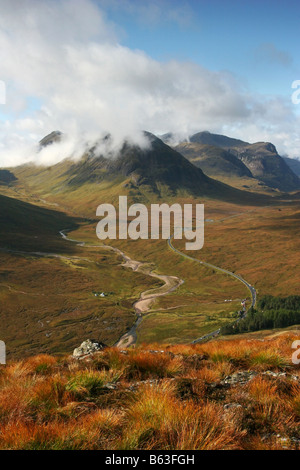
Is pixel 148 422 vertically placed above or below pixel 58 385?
above

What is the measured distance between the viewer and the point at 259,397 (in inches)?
269

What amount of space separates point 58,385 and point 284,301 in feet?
420

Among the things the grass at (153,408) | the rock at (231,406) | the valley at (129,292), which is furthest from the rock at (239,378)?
the valley at (129,292)

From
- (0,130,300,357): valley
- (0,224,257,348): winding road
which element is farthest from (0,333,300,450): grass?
(0,130,300,357): valley

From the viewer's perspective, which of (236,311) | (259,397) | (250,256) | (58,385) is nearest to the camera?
(259,397)

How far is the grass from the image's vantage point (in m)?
4.91

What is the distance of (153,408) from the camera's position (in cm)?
571

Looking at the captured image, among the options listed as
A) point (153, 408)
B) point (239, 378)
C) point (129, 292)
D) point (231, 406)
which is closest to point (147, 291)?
point (129, 292)

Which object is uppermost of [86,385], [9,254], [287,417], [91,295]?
[287,417]

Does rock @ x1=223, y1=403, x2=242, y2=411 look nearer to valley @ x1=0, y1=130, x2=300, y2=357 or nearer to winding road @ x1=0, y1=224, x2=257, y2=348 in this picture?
winding road @ x1=0, y1=224, x2=257, y2=348

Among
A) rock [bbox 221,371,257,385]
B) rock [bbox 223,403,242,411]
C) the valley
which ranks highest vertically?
rock [bbox 223,403,242,411]

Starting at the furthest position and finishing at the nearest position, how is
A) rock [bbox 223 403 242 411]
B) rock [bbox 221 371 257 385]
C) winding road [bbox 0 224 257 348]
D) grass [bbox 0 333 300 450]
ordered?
1. winding road [bbox 0 224 257 348]
2. rock [bbox 221 371 257 385]
3. rock [bbox 223 403 242 411]
4. grass [bbox 0 333 300 450]

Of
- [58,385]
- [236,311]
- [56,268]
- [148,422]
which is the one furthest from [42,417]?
[56,268]

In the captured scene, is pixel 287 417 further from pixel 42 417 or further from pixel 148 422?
pixel 42 417
